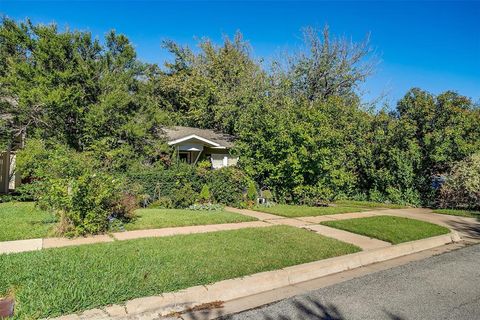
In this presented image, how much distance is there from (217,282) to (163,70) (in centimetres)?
3226

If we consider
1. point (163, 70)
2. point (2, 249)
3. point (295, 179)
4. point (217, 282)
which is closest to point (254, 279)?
point (217, 282)

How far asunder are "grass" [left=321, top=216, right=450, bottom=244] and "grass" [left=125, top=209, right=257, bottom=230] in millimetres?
2689

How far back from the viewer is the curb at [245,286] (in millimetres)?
4031

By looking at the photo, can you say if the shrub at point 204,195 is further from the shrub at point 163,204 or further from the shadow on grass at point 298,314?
the shadow on grass at point 298,314

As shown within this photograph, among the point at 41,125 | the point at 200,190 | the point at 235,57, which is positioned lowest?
the point at 200,190

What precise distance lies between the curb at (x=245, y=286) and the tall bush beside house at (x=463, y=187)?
901cm

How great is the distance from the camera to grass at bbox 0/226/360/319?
406 centimetres

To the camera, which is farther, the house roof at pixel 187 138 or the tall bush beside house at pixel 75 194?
the house roof at pixel 187 138

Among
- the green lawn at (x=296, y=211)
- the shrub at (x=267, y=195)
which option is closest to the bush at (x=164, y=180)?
the green lawn at (x=296, y=211)

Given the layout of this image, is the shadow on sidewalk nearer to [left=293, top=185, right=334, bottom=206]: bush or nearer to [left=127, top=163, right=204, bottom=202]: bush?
[left=293, top=185, right=334, bottom=206]: bush

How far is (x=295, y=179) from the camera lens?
13977mm

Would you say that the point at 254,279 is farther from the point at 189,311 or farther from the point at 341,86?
the point at 341,86

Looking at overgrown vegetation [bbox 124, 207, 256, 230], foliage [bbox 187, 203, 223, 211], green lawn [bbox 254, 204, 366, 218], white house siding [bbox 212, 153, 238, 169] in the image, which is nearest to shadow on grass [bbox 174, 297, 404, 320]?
overgrown vegetation [bbox 124, 207, 256, 230]

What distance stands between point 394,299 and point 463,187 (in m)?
12.3
